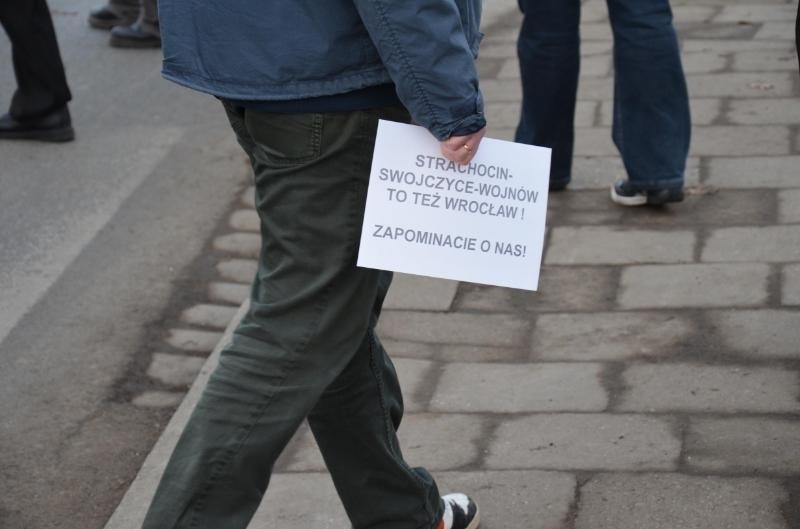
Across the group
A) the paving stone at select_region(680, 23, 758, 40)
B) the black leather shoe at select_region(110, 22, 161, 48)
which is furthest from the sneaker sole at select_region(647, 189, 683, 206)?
the black leather shoe at select_region(110, 22, 161, 48)

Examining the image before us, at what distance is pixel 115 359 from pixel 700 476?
1.77 meters

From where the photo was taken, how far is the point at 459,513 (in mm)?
2898

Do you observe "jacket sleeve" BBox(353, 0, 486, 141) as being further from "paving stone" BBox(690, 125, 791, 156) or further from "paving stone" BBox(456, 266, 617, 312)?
"paving stone" BBox(690, 125, 791, 156)

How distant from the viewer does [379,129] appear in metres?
2.30

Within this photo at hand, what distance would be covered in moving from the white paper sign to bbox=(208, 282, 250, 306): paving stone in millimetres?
2119


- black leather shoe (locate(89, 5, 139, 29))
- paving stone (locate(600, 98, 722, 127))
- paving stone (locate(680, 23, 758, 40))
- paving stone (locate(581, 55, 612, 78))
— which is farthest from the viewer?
black leather shoe (locate(89, 5, 139, 29))

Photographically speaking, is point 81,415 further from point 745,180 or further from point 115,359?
point 745,180

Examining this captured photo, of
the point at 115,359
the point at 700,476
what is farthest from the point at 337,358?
the point at 115,359

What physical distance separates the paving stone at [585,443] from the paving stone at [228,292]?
4.24 ft

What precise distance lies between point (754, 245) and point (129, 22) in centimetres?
442

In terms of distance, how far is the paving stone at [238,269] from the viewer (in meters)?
4.59

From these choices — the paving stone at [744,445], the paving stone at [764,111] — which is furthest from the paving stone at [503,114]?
the paving stone at [744,445]

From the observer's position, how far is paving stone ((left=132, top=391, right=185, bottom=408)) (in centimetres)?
379

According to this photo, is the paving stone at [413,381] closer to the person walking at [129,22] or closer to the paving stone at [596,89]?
the paving stone at [596,89]
